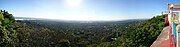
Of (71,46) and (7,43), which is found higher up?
(7,43)

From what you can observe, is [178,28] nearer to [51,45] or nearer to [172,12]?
[172,12]

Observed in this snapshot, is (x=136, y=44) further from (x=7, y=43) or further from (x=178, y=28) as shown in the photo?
(x=178, y=28)

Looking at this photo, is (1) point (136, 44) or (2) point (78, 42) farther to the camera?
(2) point (78, 42)

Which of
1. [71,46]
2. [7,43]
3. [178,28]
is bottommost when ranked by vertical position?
[71,46]

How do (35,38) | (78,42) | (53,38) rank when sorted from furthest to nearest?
(78,42) < (53,38) < (35,38)

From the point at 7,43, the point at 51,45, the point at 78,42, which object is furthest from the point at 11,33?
the point at 78,42

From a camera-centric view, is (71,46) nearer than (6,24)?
No

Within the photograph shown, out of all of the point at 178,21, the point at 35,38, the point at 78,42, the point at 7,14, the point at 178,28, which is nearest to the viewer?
the point at 178,28

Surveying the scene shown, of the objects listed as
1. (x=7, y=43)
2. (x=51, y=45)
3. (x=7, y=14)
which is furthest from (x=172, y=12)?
(x=51, y=45)

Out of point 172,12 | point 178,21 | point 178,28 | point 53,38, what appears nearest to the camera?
point 178,28
